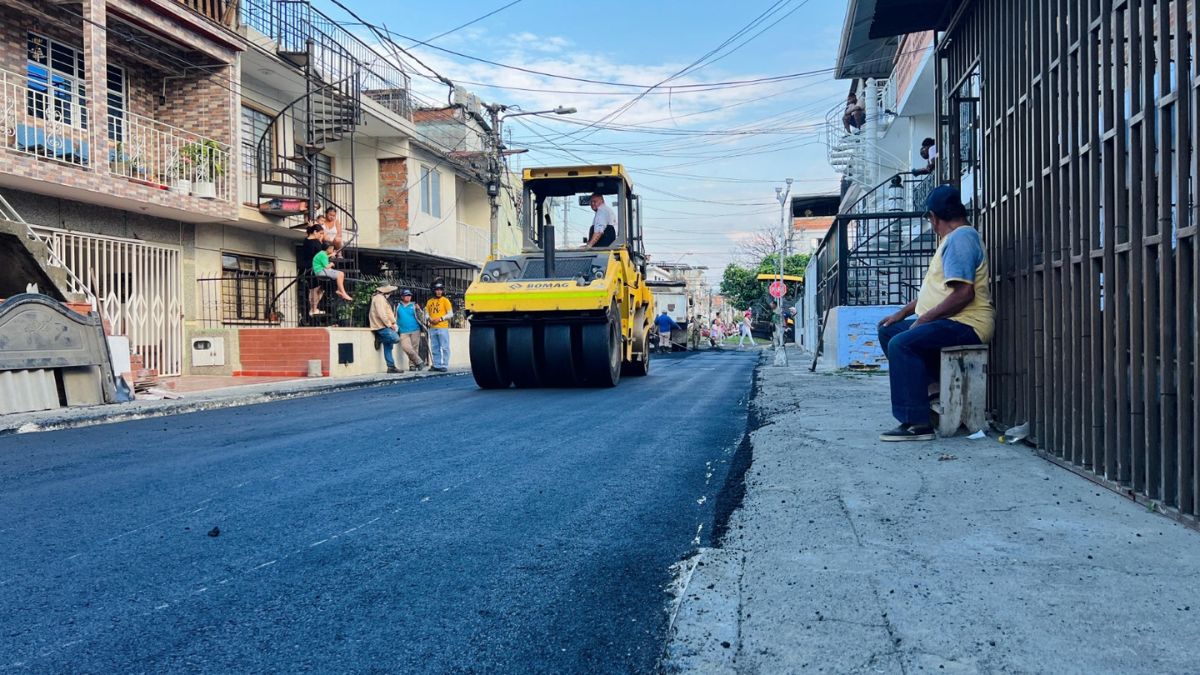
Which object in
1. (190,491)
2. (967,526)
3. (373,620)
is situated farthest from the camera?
(190,491)

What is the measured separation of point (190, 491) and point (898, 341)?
4.28 m

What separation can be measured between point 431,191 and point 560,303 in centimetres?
1582

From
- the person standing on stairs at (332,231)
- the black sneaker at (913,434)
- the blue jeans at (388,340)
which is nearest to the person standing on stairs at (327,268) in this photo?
the person standing on stairs at (332,231)

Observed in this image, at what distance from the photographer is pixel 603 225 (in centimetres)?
1267

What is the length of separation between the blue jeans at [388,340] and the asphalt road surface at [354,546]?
10007mm

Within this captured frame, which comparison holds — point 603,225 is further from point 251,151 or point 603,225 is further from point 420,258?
point 420,258

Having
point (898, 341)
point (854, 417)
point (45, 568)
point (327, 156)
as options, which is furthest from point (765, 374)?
point (327, 156)

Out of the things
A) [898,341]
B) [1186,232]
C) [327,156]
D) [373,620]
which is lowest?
[373,620]

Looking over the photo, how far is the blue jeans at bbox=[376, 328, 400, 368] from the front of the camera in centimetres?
1706

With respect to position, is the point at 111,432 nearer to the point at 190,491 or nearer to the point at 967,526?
the point at 190,491

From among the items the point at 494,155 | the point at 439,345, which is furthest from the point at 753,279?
the point at 439,345

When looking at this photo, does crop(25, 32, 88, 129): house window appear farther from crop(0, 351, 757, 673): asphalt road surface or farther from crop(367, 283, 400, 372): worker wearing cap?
crop(0, 351, 757, 673): asphalt road surface

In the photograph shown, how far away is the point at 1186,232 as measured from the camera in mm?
3145

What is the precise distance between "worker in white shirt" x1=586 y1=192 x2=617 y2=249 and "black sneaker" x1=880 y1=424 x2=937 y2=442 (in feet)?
25.0
